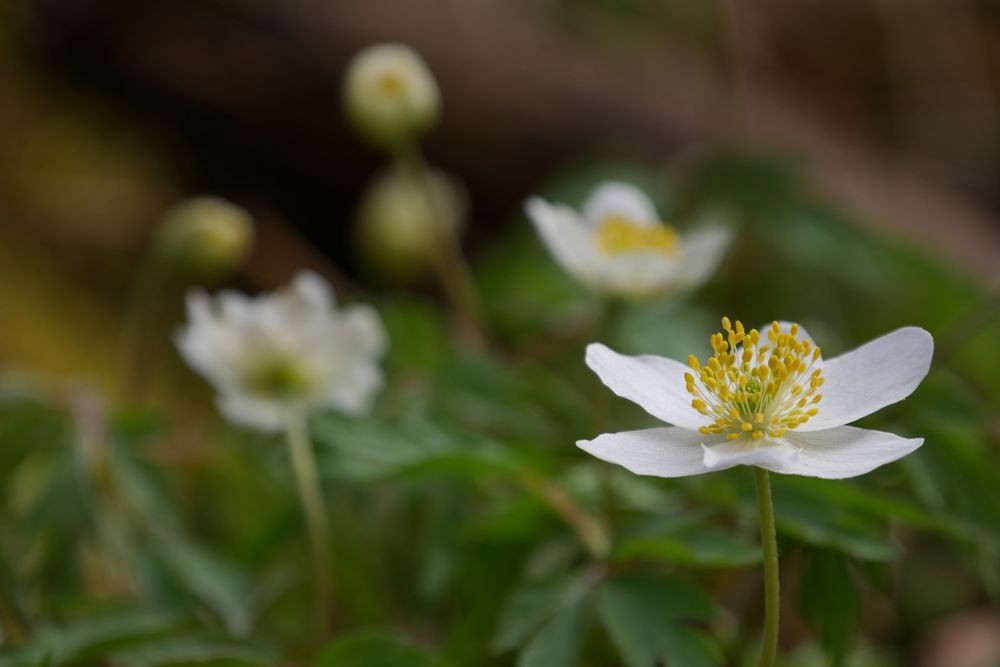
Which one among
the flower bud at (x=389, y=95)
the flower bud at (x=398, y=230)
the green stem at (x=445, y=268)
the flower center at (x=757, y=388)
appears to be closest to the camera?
the flower center at (x=757, y=388)

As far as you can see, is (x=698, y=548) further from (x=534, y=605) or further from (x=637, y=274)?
(x=637, y=274)

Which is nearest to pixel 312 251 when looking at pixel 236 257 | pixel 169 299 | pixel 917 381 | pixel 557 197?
pixel 169 299

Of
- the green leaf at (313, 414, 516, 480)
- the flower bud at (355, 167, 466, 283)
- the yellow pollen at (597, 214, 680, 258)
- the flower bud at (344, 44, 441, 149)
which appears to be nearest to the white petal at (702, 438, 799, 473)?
the green leaf at (313, 414, 516, 480)

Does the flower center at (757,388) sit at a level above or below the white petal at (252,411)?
below

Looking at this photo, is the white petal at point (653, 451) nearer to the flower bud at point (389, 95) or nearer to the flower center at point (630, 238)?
the flower center at point (630, 238)

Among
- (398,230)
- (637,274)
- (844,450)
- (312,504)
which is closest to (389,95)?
(637,274)

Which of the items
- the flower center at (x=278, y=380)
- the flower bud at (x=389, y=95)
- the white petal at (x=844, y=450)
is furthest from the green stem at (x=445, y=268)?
the white petal at (x=844, y=450)

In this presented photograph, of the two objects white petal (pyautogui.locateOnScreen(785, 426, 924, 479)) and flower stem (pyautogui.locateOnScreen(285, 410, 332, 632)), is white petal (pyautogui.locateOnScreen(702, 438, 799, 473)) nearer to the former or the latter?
white petal (pyautogui.locateOnScreen(785, 426, 924, 479))
